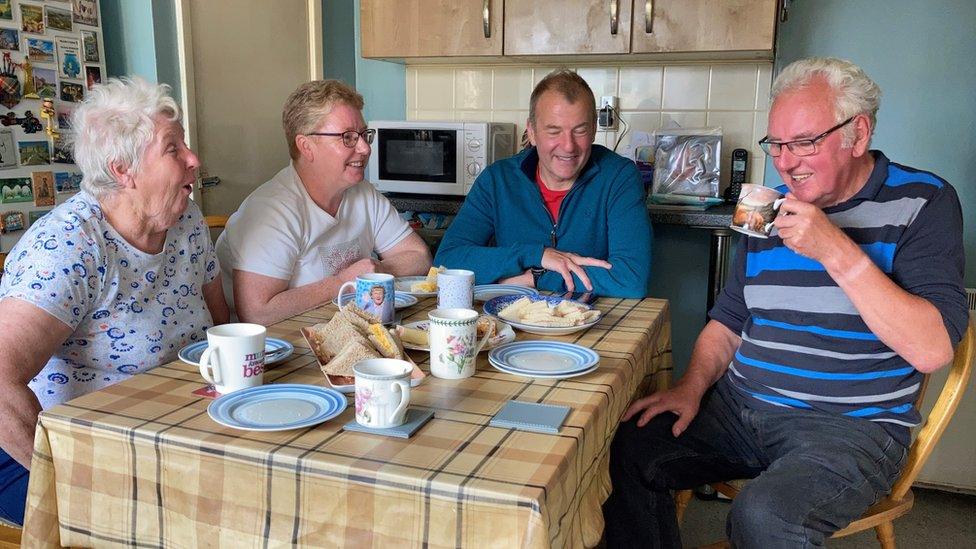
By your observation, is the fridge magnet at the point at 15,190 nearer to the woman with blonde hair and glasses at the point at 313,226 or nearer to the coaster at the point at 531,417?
the woman with blonde hair and glasses at the point at 313,226

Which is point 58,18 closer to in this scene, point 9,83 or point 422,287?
point 9,83

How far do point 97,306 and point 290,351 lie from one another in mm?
364

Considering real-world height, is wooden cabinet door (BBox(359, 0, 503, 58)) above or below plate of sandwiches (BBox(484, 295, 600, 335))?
above

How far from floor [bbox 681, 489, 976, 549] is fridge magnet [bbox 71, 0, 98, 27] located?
2.74 meters

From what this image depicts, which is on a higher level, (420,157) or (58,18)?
(58,18)

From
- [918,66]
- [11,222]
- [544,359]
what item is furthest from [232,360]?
[918,66]

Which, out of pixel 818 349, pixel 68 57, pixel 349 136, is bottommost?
pixel 818 349

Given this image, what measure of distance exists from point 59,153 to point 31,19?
460 millimetres

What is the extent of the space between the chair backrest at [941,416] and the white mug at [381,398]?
0.99 meters

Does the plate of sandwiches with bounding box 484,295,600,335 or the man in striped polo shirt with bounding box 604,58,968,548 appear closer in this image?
the man in striped polo shirt with bounding box 604,58,968,548

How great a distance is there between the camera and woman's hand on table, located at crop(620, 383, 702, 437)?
152 cm

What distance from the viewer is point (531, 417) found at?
983 millimetres

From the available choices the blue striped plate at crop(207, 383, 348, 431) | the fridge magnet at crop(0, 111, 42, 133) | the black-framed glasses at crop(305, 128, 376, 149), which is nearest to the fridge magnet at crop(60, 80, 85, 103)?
the fridge magnet at crop(0, 111, 42, 133)

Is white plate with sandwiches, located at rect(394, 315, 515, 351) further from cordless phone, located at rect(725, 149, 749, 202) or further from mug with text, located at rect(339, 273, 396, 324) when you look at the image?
cordless phone, located at rect(725, 149, 749, 202)
